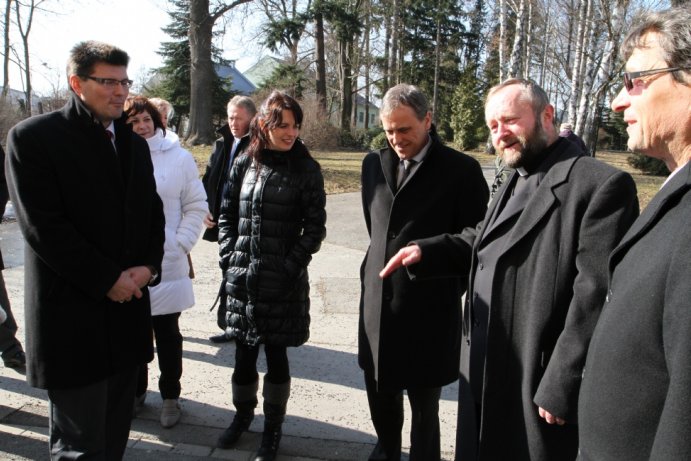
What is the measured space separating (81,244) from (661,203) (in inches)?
85.3

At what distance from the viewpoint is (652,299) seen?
129cm

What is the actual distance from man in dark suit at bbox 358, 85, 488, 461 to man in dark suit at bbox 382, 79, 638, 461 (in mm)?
353

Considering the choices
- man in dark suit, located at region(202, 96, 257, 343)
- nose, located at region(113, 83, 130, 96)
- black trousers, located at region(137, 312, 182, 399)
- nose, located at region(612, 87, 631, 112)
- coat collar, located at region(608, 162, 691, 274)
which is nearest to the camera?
coat collar, located at region(608, 162, 691, 274)

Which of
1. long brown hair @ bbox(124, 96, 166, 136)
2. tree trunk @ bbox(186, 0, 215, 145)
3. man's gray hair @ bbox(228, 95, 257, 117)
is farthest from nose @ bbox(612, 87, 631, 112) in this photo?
tree trunk @ bbox(186, 0, 215, 145)

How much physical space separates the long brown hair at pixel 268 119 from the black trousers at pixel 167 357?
1.30 m

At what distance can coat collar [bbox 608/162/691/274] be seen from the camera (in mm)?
1340

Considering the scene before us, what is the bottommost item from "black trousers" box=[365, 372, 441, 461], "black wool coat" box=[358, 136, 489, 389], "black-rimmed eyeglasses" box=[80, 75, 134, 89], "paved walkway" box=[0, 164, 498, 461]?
"paved walkway" box=[0, 164, 498, 461]

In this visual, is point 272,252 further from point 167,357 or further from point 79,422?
point 79,422

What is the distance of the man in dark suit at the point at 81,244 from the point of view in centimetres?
239

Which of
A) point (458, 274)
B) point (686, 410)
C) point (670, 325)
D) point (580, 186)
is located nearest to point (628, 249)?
point (670, 325)

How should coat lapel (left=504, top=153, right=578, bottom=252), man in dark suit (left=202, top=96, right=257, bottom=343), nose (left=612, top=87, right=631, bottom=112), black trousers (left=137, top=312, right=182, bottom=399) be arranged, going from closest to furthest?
nose (left=612, top=87, right=631, bottom=112) < coat lapel (left=504, top=153, right=578, bottom=252) < black trousers (left=137, top=312, right=182, bottom=399) < man in dark suit (left=202, top=96, right=257, bottom=343)

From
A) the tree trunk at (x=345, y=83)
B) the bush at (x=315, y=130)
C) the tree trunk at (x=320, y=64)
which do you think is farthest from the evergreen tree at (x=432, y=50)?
the bush at (x=315, y=130)

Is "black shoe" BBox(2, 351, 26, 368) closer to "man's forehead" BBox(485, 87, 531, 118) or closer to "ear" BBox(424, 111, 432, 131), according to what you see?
"ear" BBox(424, 111, 432, 131)

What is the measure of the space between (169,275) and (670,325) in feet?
10.5
